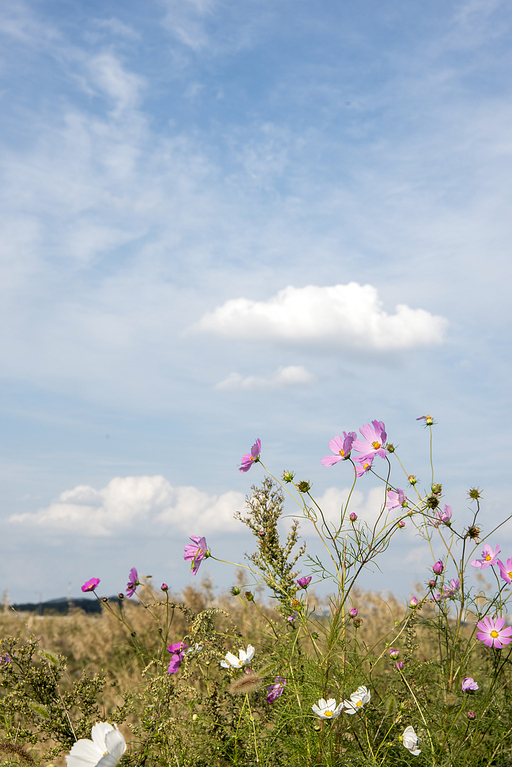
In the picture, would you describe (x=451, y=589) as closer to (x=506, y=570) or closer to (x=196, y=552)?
(x=506, y=570)

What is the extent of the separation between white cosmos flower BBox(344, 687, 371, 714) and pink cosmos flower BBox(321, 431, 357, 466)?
0.94 meters

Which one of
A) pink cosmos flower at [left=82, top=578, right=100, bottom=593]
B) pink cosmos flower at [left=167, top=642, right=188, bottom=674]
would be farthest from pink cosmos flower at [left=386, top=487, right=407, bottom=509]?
pink cosmos flower at [left=82, top=578, right=100, bottom=593]

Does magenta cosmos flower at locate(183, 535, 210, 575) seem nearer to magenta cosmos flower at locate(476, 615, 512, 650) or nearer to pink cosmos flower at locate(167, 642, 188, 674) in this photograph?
pink cosmos flower at locate(167, 642, 188, 674)

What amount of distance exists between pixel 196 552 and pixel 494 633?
1472 mm

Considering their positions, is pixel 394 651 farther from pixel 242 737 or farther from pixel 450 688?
pixel 242 737

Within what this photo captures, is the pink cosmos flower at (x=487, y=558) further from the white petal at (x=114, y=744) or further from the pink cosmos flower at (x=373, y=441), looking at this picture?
the white petal at (x=114, y=744)

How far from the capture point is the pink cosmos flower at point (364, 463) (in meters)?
2.84

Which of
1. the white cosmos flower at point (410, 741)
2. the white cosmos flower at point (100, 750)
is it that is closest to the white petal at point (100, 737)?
the white cosmos flower at point (100, 750)

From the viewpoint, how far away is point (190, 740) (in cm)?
294

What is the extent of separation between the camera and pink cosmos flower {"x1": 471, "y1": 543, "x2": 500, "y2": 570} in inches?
127

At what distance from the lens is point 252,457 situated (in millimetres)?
3018

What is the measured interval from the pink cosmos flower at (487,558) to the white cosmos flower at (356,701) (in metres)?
1.00

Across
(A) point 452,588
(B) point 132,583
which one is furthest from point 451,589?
(B) point 132,583

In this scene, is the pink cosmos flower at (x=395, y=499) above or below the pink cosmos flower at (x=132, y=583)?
above
